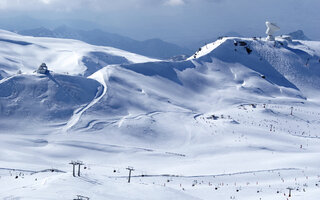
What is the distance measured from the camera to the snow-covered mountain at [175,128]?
35963 mm

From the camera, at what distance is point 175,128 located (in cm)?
6812

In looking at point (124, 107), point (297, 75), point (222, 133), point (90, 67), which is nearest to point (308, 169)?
point (222, 133)

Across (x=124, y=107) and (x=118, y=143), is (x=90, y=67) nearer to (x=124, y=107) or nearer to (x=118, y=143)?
(x=124, y=107)

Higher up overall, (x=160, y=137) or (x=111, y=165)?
(x=160, y=137)

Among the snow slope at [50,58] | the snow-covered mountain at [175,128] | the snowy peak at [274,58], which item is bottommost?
the snow-covered mountain at [175,128]

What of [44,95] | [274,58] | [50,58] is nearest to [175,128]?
[44,95]

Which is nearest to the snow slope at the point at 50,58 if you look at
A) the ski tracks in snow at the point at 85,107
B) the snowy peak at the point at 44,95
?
the ski tracks in snow at the point at 85,107

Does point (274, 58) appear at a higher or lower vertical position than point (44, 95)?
higher

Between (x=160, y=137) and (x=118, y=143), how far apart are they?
7877 millimetres

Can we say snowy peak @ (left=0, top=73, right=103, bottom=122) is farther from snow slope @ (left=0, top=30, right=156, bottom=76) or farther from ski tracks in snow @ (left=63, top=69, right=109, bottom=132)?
snow slope @ (left=0, top=30, right=156, bottom=76)

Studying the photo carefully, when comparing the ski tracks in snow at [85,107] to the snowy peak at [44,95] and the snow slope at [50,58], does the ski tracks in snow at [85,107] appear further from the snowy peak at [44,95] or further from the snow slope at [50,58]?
the snow slope at [50,58]

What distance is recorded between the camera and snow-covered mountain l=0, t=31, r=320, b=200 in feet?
118

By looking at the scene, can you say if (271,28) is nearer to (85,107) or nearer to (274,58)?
(274,58)

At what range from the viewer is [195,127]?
69.2 metres
